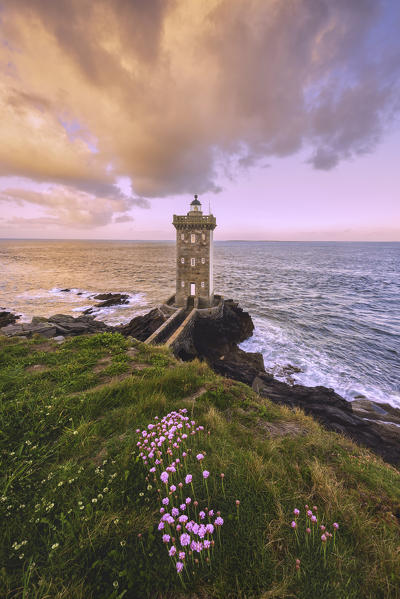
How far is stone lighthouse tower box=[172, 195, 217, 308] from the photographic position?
20.8 metres

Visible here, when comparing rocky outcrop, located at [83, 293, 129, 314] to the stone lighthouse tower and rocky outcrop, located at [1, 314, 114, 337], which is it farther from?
the stone lighthouse tower

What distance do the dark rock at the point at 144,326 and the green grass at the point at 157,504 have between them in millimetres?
13532

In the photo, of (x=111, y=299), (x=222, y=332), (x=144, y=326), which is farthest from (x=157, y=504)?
(x=111, y=299)

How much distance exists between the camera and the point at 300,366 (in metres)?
16.5

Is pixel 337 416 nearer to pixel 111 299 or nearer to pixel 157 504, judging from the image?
pixel 157 504

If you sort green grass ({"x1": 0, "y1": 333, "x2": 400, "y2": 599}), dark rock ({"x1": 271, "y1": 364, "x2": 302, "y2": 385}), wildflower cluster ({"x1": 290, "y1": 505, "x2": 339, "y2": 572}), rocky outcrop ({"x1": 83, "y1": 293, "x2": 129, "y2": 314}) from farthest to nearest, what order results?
rocky outcrop ({"x1": 83, "y1": 293, "x2": 129, "y2": 314})
dark rock ({"x1": 271, "y1": 364, "x2": 302, "y2": 385})
wildflower cluster ({"x1": 290, "y1": 505, "x2": 339, "y2": 572})
green grass ({"x1": 0, "y1": 333, "x2": 400, "y2": 599})

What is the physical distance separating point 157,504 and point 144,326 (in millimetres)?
17883

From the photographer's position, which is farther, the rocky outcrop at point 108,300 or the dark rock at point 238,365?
the rocky outcrop at point 108,300

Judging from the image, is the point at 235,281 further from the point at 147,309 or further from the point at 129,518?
the point at 129,518

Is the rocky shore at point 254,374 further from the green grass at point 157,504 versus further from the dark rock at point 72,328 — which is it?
the green grass at point 157,504

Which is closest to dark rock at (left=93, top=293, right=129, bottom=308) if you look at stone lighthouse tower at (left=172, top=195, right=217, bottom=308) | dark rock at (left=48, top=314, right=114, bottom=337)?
dark rock at (left=48, top=314, right=114, bottom=337)

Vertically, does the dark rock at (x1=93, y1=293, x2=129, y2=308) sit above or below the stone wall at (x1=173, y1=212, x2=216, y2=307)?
below

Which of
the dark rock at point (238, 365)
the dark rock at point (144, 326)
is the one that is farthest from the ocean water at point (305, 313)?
the dark rock at point (144, 326)

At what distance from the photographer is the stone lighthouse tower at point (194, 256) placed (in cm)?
2077
